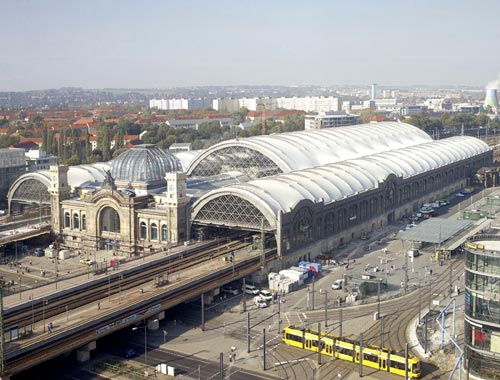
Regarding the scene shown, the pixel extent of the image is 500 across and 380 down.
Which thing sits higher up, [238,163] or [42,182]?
[238,163]

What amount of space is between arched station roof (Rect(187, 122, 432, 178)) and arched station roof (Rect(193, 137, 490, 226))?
651cm

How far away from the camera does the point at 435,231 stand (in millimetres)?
74438

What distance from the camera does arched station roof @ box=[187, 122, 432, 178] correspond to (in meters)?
89.9

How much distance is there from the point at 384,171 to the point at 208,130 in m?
101

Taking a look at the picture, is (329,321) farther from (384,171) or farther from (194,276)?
(384,171)

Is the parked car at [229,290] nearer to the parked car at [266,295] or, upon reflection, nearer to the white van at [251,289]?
the white van at [251,289]

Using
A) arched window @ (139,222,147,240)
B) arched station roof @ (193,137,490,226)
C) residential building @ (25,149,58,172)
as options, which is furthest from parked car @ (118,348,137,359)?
residential building @ (25,149,58,172)

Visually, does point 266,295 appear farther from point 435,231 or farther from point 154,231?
point 435,231

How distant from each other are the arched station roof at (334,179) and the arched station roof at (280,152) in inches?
256

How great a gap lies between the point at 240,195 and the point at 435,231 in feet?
77.8

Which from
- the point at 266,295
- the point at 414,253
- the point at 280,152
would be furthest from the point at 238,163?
the point at 266,295

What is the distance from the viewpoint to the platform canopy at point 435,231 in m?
71.6

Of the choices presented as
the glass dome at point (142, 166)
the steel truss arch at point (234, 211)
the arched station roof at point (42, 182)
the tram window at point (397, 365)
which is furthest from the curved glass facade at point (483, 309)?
the arched station roof at point (42, 182)

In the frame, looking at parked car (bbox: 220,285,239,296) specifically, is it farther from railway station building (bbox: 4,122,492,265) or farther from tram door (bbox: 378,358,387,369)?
tram door (bbox: 378,358,387,369)
